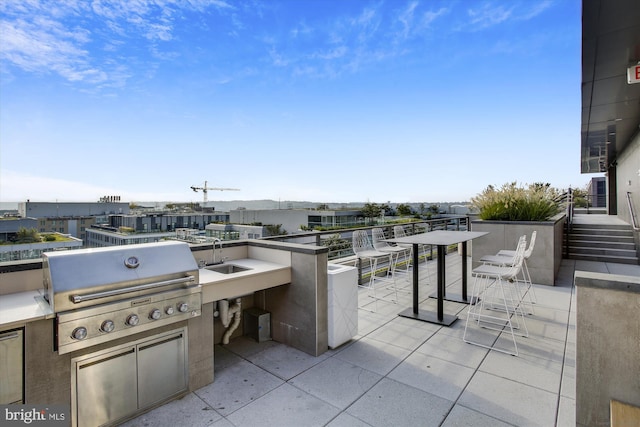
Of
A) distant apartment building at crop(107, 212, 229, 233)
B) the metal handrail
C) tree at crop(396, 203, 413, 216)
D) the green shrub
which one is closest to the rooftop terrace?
distant apartment building at crop(107, 212, 229, 233)

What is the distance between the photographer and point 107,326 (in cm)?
186

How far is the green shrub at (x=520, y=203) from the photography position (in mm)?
5867

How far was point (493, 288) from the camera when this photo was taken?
5172mm

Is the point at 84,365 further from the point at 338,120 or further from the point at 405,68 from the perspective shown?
the point at 338,120

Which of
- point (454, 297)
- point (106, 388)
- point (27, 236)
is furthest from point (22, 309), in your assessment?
point (454, 297)

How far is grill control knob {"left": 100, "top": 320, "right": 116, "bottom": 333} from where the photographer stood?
6.06ft

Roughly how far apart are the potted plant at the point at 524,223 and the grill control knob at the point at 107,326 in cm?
548

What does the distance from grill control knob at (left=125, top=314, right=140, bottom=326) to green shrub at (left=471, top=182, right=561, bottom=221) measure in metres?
6.27

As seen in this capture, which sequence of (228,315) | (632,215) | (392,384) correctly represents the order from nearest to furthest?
(392,384) → (228,315) → (632,215)

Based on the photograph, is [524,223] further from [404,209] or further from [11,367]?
[404,209]

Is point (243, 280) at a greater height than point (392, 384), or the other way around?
point (243, 280)

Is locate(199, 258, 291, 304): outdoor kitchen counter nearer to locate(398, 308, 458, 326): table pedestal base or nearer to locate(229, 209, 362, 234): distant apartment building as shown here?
locate(398, 308, 458, 326): table pedestal base

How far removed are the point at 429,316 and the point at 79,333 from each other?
3.51 meters

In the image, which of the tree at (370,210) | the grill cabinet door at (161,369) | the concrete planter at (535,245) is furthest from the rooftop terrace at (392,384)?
the tree at (370,210)
